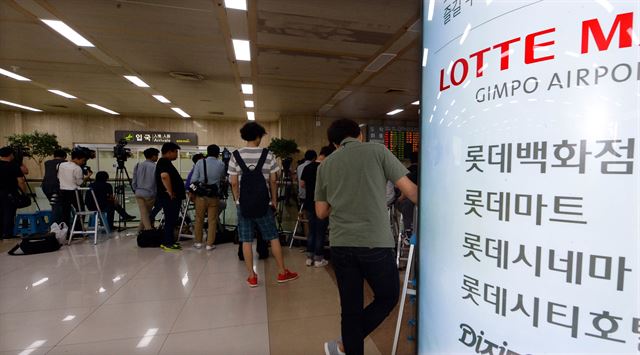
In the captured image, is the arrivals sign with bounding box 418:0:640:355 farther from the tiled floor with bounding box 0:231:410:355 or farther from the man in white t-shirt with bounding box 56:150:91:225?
the man in white t-shirt with bounding box 56:150:91:225

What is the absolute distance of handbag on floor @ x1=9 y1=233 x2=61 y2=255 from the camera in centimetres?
394

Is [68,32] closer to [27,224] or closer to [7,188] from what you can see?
[7,188]

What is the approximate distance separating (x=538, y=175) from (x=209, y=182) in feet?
13.1

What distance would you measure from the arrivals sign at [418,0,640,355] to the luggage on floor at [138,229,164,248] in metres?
4.40

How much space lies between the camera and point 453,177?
957mm

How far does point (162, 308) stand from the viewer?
2.51 meters

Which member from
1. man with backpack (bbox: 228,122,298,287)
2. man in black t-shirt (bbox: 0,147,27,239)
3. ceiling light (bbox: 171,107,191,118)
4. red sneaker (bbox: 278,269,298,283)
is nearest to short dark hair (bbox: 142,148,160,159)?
man in black t-shirt (bbox: 0,147,27,239)

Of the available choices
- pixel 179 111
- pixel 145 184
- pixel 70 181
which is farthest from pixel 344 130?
pixel 179 111

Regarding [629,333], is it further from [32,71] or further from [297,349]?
[32,71]

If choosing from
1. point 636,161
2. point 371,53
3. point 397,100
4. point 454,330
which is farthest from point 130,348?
point 397,100

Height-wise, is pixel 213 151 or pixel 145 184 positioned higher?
pixel 213 151

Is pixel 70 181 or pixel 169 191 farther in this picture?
pixel 70 181

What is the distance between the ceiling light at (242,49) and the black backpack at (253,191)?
254 cm

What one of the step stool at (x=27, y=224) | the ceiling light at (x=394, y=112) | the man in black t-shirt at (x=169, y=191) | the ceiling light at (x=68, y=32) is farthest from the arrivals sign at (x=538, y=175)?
the ceiling light at (x=394, y=112)
